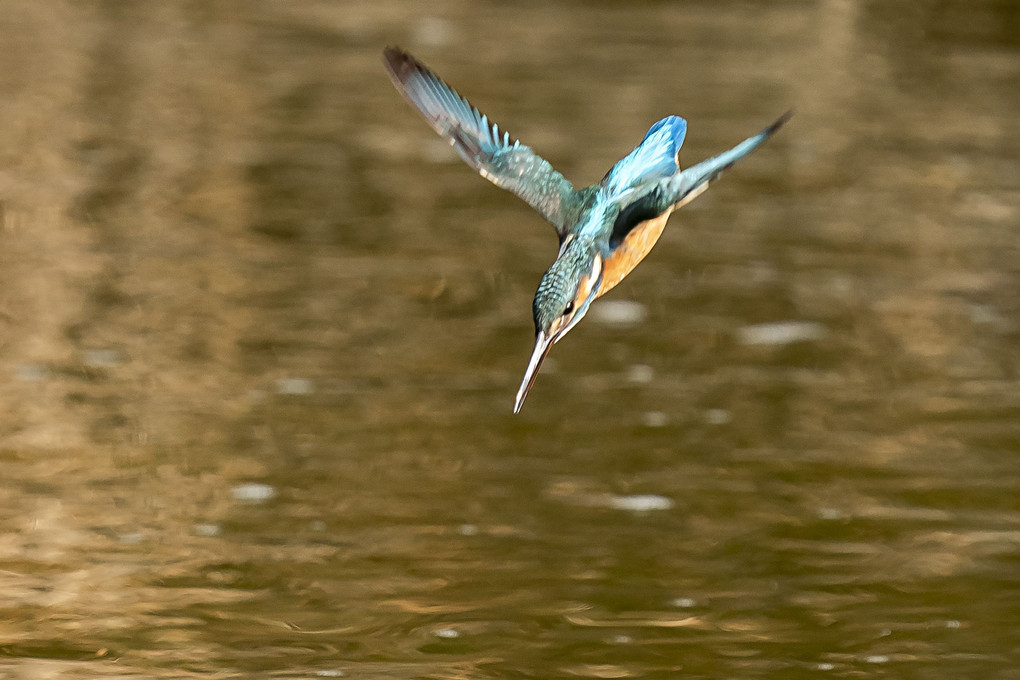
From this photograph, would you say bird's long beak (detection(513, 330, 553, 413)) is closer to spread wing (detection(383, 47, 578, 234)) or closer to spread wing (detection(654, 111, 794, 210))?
spread wing (detection(654, 111, 794, 210))

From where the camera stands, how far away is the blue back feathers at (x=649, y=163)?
12.1ft

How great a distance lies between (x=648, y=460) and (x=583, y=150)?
19.2 feet

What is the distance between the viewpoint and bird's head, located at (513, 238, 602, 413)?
3279mm

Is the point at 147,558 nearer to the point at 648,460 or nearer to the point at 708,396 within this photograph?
the point at 648,460

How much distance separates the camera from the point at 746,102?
1466cm

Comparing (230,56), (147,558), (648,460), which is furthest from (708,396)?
(230,56)

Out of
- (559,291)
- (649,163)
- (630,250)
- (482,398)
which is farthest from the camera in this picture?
(482,398)

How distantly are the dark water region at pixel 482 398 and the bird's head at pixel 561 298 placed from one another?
6.34 ft

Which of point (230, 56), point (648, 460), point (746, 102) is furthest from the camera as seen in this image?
point (230, 56)

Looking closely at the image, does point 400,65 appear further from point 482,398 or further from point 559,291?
point 482,398

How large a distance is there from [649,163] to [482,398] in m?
3.91

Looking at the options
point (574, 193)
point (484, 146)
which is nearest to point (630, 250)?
point (574, 193)

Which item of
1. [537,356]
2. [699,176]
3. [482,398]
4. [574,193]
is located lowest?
[537,356]

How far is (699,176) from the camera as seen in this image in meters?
3.20
